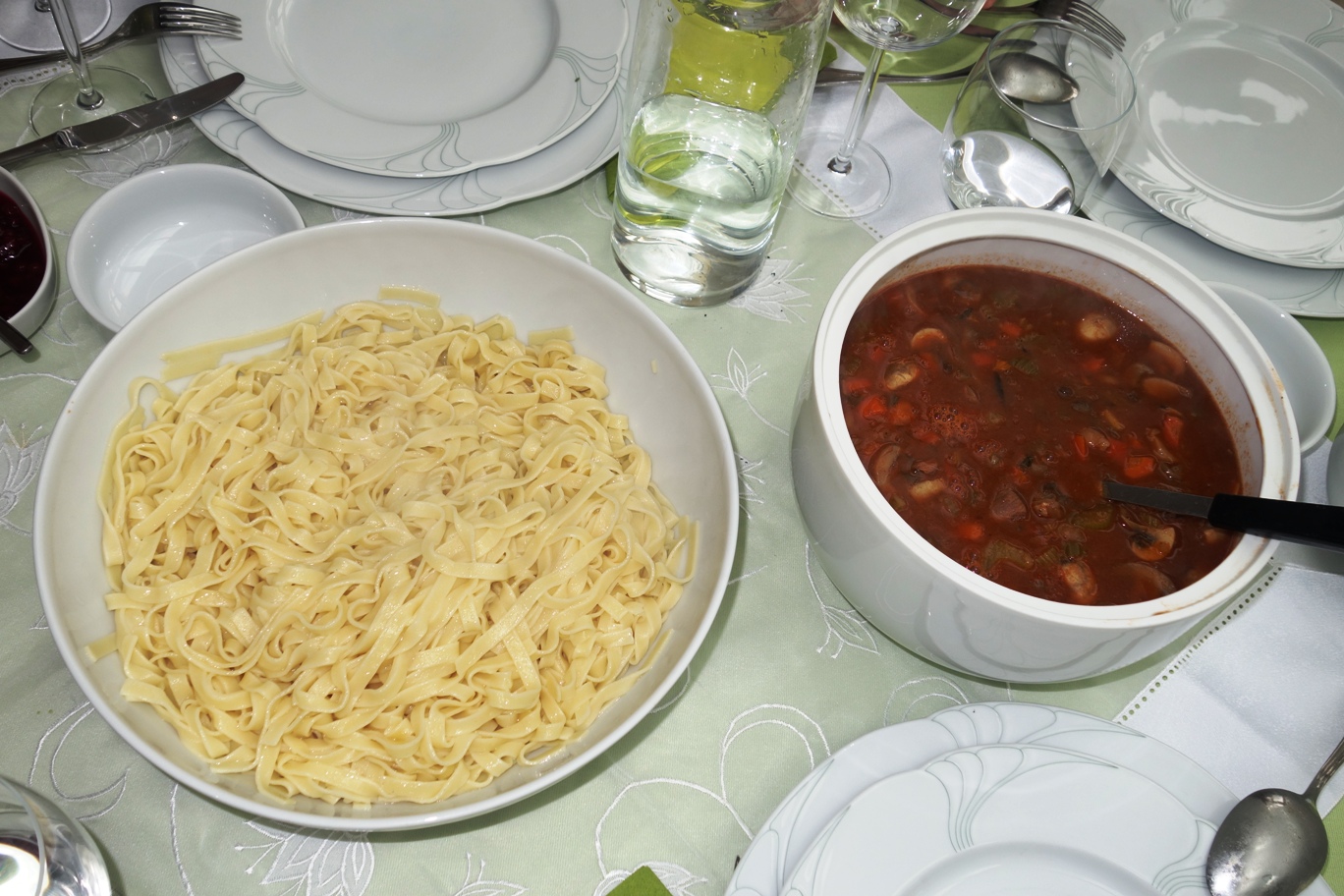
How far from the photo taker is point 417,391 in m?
1.51

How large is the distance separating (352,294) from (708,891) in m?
1.04

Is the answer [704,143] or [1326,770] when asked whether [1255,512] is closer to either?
[1326,770]

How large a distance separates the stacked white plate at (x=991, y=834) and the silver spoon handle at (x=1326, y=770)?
0.21 m

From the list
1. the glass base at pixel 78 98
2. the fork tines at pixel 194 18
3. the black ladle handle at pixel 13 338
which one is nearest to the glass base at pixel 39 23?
the glass base at pixel 78 98

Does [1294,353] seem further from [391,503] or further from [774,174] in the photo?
[391,503]

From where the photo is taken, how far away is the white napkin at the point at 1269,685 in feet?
4.56

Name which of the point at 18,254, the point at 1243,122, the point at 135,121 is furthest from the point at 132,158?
the point at 1243,122

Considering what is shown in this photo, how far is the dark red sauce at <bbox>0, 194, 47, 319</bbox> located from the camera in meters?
1.51

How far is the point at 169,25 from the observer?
66.9 inches

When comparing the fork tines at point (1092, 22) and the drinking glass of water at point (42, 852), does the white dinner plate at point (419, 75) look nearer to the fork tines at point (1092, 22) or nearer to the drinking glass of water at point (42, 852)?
the fork tines at point (1092, 22)

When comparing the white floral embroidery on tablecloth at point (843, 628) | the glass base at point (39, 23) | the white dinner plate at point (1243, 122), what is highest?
the white dinner plate at point (1243, 122)

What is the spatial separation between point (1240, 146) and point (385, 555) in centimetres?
170

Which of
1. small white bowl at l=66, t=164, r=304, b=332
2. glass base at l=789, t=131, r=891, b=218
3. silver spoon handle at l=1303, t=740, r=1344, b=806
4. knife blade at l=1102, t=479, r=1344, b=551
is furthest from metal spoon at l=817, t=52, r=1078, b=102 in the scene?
small white bowl at l=66, t=164, r=304, b=332

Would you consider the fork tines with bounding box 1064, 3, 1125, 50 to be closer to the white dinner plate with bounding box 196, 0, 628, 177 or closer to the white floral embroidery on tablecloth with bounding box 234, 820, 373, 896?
the white dinner plate with bounding box 196, 0, 628, 177
